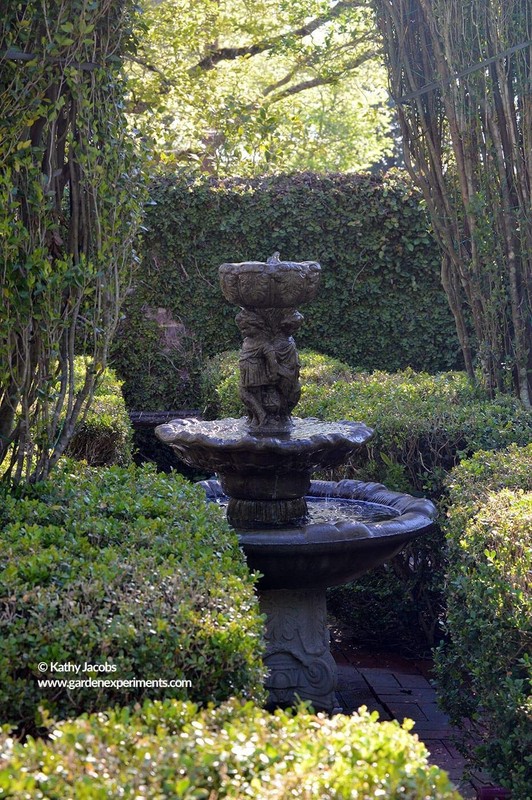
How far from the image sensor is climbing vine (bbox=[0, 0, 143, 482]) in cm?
396

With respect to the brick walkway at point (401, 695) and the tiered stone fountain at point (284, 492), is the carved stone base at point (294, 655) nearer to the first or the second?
the tiered stone fountain at point (284, 492)

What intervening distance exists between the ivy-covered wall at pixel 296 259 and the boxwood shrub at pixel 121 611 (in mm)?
7991

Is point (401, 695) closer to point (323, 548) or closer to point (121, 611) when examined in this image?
point (323, 548)

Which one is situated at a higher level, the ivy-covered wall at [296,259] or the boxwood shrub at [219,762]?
the ivy-covered wall at [296,259]

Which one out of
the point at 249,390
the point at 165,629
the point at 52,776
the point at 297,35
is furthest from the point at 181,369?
the point at 52,776

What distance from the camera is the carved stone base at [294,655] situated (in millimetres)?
4621

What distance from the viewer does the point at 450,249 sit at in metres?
6.76

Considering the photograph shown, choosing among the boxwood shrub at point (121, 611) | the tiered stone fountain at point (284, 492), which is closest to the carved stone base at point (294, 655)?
the tiered stone fountain at point (284, 492)

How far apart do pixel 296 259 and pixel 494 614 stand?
862 cm

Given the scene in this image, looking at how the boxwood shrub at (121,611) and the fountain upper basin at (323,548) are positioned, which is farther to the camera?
the fountain upper basin at (323,548)

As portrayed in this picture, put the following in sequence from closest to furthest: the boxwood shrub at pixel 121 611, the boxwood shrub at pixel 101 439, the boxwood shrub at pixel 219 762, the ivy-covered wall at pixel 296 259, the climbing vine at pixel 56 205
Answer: the boxwood shrub at pixel 219 762, the boxwood shrub at pixel 121 611, the climbing vine at pixel 56 205, the boxwood shrub at pixel 101 439, the ivy-covered wall at pixel 296 259

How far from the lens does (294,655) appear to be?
464cm

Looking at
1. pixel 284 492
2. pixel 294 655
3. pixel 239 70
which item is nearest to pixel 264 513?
pixel 284 492

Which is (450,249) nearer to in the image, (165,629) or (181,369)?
(165,629)
